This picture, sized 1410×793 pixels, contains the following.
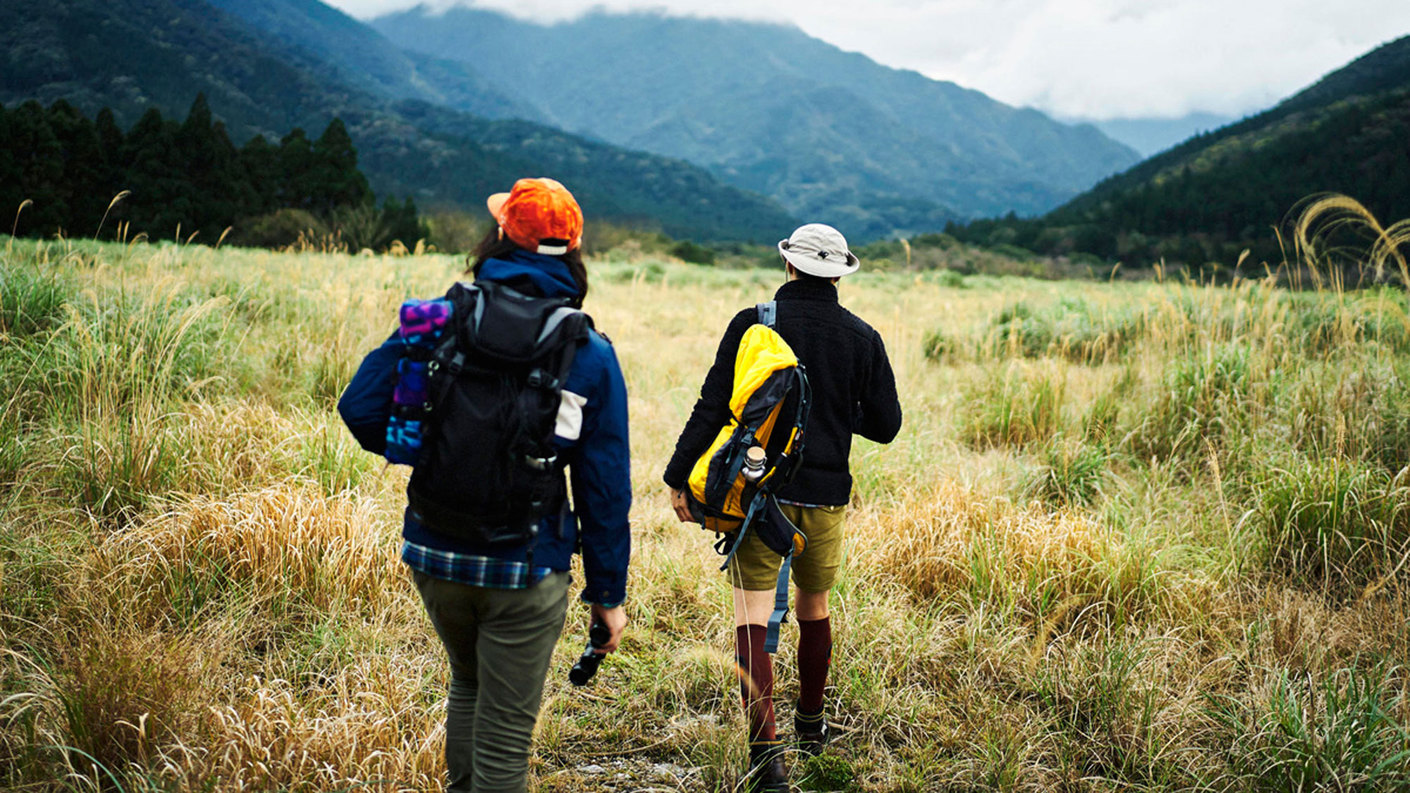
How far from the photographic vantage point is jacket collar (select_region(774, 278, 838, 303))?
8.25ft

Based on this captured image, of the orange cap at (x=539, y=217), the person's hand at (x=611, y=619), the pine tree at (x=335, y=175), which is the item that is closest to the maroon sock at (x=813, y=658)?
the person's hand at (x=611, y=619)

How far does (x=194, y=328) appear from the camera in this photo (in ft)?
17.4

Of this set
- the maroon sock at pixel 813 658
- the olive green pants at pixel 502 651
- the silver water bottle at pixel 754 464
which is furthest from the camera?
the maroon sock at pixel 813 658

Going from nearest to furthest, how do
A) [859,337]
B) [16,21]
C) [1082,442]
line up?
[859,337], [1082,442], [16,21]

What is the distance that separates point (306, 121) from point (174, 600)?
164 metres

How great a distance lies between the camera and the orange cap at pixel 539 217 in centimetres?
175

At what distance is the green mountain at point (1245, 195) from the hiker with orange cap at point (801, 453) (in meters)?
45.6

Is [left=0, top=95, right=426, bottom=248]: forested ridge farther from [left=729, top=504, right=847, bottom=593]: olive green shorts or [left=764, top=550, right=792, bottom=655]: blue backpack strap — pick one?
[left=764, top=550, right=792, bottom=655]: blue backpack strap

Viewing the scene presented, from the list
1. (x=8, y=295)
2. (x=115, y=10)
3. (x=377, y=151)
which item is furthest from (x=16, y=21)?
(x=8, y=295)

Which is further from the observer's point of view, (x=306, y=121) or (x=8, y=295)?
(x=306, y=121)

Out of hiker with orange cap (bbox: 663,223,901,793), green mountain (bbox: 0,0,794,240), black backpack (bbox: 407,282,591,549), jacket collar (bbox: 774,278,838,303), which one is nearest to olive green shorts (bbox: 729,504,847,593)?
hiker with orange cap (bbox: 663,223,901,793)

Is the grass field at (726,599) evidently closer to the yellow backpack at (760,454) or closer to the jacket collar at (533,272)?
the yellow backpack at (760,454)

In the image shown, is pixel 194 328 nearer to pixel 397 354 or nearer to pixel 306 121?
pixel 397 354

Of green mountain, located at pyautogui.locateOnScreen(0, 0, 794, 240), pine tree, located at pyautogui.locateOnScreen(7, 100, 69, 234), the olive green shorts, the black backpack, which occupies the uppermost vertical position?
green mountain, located at pyautogui.locateOnScreen(0, 0, 794, 240)
